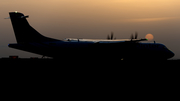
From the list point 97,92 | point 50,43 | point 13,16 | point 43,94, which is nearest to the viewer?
point 43,94

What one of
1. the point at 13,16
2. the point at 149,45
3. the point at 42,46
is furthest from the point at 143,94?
the point at 149,45

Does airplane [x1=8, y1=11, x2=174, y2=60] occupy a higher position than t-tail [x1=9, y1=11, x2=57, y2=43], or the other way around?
t-tail [x1=9, y1=11, x2=57, y2=43]

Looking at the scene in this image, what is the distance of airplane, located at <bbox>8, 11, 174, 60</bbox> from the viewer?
99.3ft

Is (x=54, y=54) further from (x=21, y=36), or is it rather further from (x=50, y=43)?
(x=21, y=36)

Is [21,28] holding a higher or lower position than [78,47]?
higher

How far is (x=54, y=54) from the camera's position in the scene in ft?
106

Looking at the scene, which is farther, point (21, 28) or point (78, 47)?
point (78, 47)

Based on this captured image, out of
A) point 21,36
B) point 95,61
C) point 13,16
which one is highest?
point 13,16

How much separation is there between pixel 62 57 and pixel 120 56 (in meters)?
11.5

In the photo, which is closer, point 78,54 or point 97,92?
point 97,92

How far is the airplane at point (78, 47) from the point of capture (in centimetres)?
3028

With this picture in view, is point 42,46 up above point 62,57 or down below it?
above

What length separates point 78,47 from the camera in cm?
3394

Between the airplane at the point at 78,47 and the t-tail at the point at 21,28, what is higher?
the t-tail at the point at 21,28
